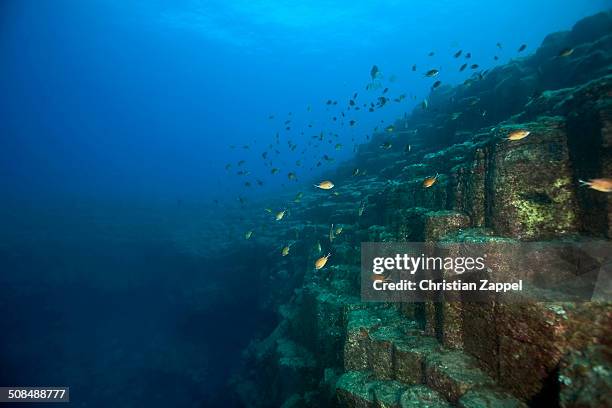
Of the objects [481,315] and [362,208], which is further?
[362,208]

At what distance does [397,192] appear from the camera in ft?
35.1

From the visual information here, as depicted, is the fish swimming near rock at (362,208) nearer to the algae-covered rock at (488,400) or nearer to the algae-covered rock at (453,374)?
the algae-covered rock at (453,374)

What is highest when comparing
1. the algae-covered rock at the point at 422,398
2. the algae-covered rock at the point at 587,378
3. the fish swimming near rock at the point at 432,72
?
the fish swimming near rock at the point at 432,72

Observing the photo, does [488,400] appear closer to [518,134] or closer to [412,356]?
[412,356]

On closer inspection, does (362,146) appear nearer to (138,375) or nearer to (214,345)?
(214,345)

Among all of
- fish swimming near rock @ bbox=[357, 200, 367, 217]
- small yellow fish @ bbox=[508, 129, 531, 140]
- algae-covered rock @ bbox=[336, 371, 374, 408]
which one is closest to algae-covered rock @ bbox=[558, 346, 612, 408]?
algae-covered rock @ bbox=[336, 371, 374, 408]

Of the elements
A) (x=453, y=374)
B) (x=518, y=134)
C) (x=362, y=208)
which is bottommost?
(x=453, y=374)

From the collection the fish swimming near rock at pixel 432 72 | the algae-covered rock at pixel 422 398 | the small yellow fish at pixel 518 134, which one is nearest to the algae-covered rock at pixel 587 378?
the algae-covered rock at pixel 422 398

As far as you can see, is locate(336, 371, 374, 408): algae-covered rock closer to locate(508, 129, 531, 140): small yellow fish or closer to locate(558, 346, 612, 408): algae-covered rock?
locate(558, 346, 612, 408): algae-covered rock

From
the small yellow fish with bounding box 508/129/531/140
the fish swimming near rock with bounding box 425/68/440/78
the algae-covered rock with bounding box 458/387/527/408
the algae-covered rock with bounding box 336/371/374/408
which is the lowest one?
the algae-covered rock with bounding box 336/371/374/408

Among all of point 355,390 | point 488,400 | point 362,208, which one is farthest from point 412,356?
point 362,208

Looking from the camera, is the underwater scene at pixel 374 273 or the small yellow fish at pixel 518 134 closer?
the underwater scene at pixel 374 273

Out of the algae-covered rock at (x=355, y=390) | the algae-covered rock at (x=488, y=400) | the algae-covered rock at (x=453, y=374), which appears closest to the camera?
the algae-covered rock at (x=488, y=400)

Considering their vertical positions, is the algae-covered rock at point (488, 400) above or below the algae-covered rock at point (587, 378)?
below
